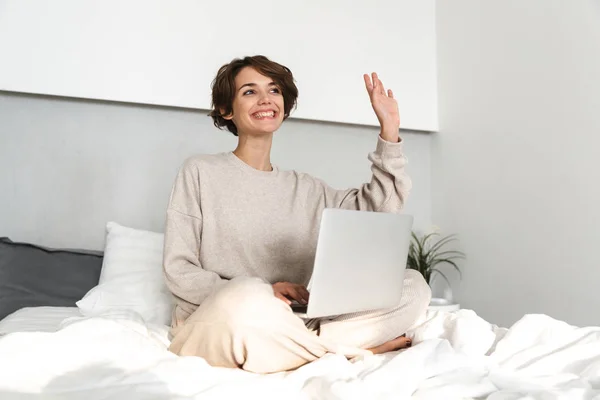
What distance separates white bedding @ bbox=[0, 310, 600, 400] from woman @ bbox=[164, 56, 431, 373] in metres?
0.09

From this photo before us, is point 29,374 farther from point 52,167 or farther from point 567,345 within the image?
point 52,167

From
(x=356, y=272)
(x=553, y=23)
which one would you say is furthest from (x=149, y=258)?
(x=553, y=23)

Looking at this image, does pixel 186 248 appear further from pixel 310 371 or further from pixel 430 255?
pixel 430 255

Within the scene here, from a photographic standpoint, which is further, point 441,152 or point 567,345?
point 441,152

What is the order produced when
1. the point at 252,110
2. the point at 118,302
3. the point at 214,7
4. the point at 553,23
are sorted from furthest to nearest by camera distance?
1. the point at 214,7
2. the point at 553,23
3. the point at 118,302
4. the point at 252,110

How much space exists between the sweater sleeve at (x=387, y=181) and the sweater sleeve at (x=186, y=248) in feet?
1.82

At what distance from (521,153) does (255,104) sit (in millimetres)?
1378

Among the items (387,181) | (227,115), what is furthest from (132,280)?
(387,181)

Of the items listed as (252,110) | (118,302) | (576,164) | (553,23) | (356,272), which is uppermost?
(553,23)

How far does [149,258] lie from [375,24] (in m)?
1.78

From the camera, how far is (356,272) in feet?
4.96

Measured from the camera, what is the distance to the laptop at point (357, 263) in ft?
4.65

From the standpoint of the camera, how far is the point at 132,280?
7.77ft

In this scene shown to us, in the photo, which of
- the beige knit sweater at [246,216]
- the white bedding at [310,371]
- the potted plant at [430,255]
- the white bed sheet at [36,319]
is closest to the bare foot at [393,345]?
the white bedding at [310,371]
